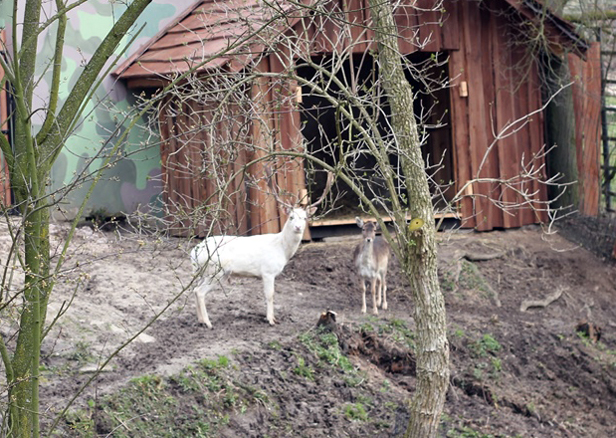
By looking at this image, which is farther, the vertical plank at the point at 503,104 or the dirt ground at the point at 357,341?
the vertical plank at the point at 503,104

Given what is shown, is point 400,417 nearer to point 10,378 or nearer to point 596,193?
point 10,378

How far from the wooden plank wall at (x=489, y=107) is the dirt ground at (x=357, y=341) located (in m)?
1.16

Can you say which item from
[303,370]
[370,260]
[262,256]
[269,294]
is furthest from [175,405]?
[370,260]

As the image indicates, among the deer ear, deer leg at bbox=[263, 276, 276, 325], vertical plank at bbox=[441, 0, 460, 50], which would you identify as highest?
vertical plank at bbox=[441, 0, 460, 50]

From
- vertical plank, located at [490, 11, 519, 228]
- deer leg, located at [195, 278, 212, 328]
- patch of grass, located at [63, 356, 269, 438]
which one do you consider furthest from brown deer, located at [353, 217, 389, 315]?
vertical plank, located at [490, 11, 519, 228]

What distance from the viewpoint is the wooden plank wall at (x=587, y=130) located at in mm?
13844

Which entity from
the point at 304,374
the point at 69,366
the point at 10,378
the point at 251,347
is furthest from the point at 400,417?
the point at 10,378

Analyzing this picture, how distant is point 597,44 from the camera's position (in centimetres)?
1355

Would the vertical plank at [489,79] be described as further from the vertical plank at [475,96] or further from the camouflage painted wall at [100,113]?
the camouflage painted wall at [100,113]

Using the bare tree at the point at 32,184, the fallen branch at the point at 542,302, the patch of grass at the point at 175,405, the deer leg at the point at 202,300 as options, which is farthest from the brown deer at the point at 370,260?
the bare tree at the point at 32,184

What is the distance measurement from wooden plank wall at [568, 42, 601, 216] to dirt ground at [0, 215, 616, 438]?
1.33 metres

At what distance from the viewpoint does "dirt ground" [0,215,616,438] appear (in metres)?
8.37

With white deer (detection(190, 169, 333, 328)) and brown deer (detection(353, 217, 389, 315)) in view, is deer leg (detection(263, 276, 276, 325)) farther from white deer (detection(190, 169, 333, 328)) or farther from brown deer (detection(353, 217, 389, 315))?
brown deer (detection(353, 217, 389, 315))

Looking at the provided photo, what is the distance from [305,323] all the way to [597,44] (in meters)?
6.77
